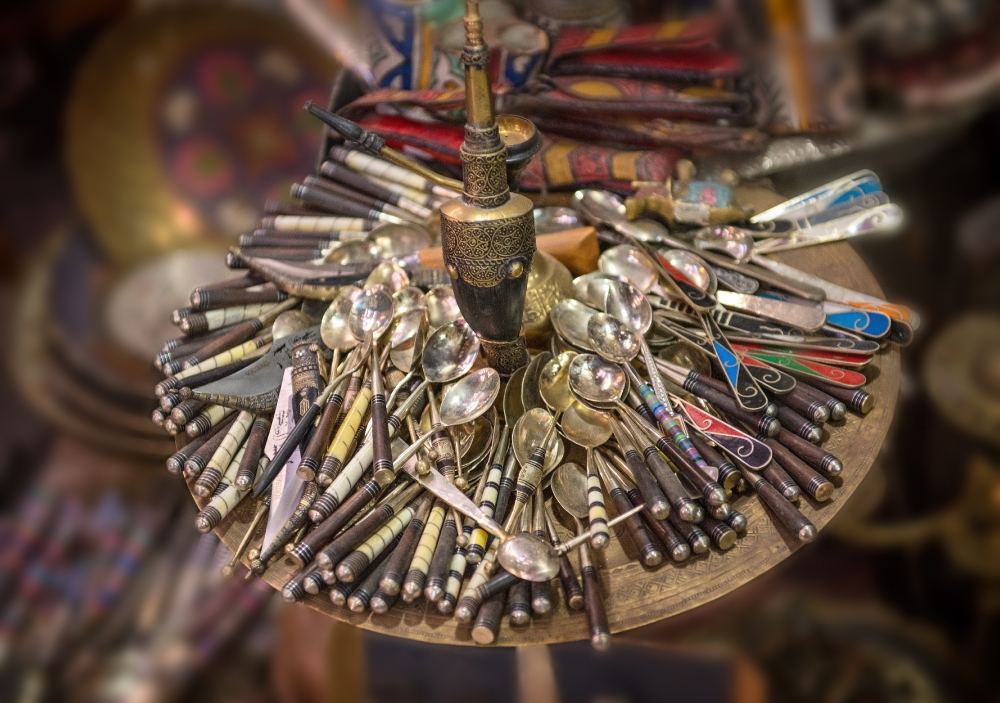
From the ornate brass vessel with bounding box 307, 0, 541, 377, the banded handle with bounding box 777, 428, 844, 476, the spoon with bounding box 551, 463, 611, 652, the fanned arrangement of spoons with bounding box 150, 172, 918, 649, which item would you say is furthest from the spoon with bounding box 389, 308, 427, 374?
the banded handle with bounding box 777, 428, 844, 476

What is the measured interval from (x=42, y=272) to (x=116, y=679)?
398 mm

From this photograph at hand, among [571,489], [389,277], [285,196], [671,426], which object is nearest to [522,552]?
[571,489]

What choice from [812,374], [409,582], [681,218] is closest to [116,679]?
[409,582]

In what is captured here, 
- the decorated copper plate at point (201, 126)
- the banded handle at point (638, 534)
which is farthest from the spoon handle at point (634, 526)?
the decorated copper plate at point (201, 126)

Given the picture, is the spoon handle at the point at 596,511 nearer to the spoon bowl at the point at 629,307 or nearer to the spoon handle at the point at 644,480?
the spoon handle at the point at 644,480

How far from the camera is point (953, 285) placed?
1.13 m

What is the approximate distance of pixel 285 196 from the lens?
157 centimetres

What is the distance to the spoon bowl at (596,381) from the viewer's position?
37.5 inches

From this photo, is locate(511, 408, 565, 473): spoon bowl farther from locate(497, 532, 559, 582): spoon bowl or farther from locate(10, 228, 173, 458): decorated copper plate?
locate(10, 228, 173, 458): decorated copper plate

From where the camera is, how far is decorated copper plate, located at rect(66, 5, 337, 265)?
140 centimetres

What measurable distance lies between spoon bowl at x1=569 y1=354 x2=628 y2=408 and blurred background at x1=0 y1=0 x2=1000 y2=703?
0.84 ft

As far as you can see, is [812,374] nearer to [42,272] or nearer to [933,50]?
[933,50]

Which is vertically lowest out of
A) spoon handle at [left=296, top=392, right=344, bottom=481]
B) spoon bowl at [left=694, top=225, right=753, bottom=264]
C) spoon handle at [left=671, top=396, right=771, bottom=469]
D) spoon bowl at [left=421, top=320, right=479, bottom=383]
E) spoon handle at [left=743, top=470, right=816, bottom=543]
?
spoon handle at [left=743, top=470, right=816, bottom=543]

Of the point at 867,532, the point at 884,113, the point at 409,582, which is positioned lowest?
the point at 867,532
